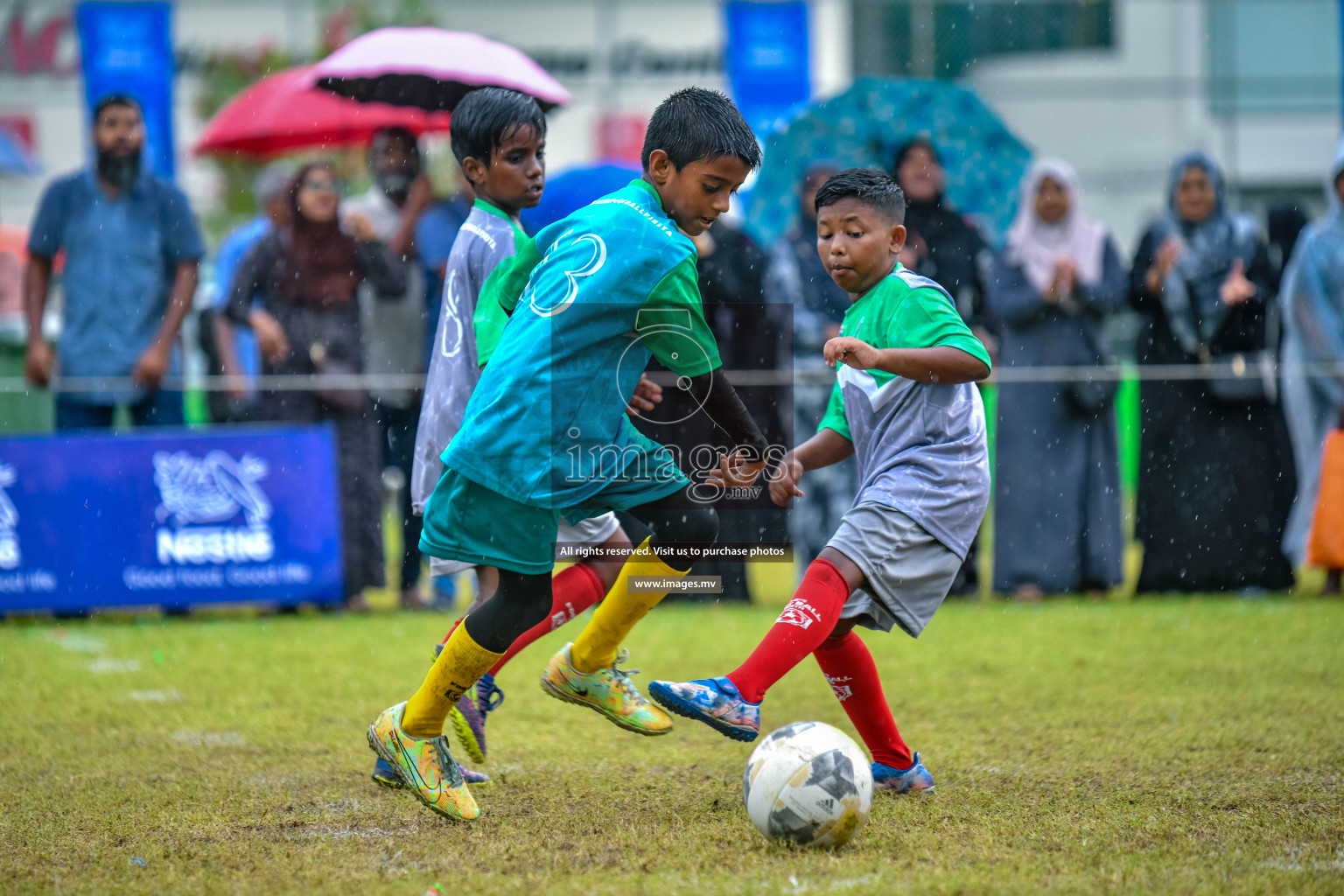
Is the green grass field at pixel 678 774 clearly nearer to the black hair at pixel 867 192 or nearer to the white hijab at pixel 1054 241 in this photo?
the black hair at pixel 867 192

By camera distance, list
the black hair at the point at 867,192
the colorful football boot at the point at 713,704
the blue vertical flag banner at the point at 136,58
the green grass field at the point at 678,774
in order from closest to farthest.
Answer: the green grass field at the point at 678,774
the colorful football boot at the point at 713,704
the black hair at the point at 867,192
the blue vertical flag banner at the point at 136,58

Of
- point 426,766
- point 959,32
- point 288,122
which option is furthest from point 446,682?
point 959,32

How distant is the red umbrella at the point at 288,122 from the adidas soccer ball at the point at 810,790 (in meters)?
7.46

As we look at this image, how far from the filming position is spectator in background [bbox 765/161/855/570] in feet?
25.4

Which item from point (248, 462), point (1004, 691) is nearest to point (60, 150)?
point (248, 462)

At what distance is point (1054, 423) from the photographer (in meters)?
7.97

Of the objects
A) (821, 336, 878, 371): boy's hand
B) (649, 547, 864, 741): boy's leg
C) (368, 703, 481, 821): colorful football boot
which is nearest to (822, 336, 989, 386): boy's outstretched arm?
(821, 336, 878, 371): boy's hand

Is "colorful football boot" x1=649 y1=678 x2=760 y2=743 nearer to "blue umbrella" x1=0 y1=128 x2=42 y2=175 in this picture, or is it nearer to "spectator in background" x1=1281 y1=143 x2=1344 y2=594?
"spectator in background" x1=1281 y1=143 x2=1344 y2=594

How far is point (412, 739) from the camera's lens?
3656mm

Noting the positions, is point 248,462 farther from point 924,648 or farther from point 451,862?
point 451,862

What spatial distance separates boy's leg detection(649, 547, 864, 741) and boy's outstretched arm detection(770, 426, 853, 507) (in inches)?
9.6

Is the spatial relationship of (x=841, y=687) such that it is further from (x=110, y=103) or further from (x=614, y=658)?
(x=110, y=103)

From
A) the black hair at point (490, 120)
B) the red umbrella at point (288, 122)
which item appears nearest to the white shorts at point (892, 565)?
the black hair at point (490, 120)

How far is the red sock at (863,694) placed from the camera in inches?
151
